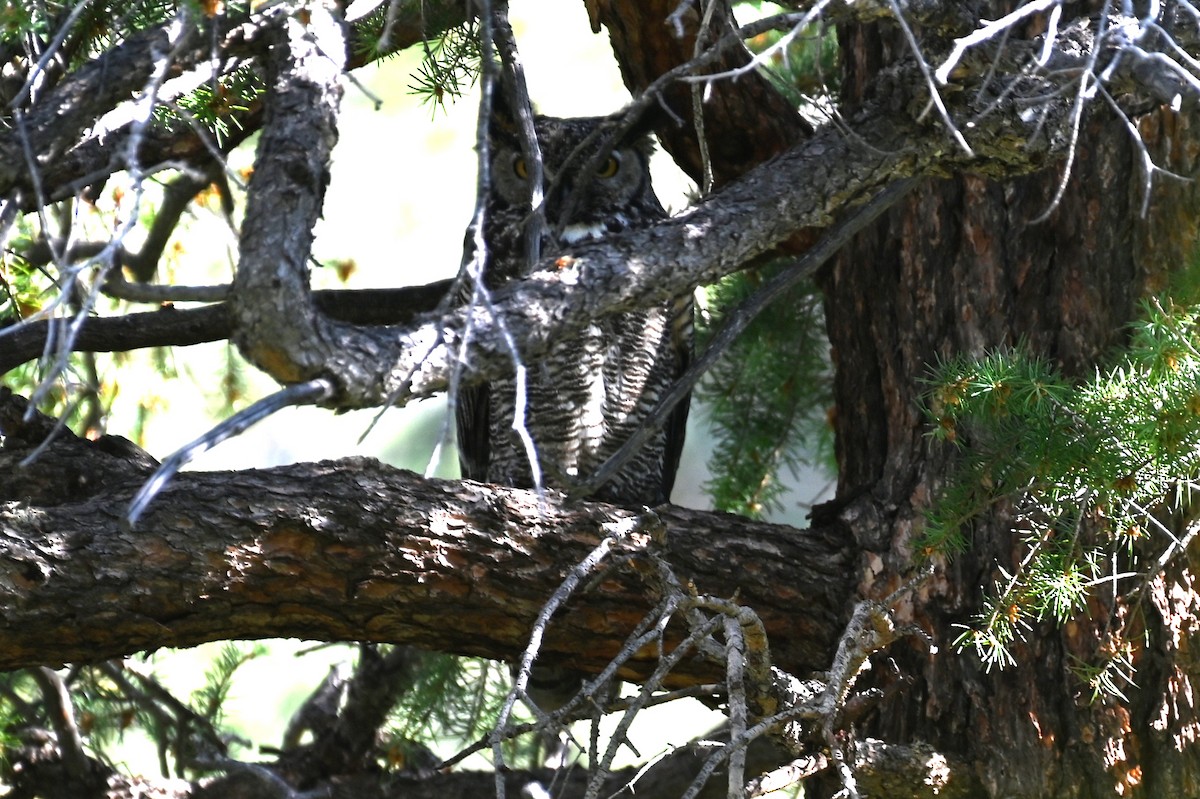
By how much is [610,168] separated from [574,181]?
0.19 meters

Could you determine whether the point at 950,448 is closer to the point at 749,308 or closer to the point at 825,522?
the point at 825,522

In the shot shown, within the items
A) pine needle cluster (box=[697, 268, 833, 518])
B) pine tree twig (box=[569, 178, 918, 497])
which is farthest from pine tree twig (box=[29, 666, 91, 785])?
pine needle cluster (box=[697, 268, 833, 518])

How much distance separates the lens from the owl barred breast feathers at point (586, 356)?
2.72m

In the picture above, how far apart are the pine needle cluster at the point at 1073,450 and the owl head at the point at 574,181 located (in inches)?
50.6

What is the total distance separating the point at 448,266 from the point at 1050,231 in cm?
682

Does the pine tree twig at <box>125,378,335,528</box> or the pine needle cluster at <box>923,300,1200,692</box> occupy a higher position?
the pine needle cluster at <box>923,300,1200,692</box>

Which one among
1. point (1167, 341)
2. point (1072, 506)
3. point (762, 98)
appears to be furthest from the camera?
point (762, 98)

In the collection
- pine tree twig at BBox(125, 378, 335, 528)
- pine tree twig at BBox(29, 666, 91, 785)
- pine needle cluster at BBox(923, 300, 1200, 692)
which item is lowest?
pine tree twig at BBox(29, 666, 91, 785)

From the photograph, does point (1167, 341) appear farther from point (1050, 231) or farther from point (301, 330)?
point (301, 330)

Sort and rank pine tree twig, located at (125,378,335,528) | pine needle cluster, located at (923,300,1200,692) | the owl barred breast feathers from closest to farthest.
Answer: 1. pine tree twig, located at (125,378,335,528)
2. pine needle cluster, located at (923,300,1200,692)
3. the owl barred breast feathers

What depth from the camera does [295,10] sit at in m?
1.28

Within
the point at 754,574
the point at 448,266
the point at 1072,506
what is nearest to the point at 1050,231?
the point at 1072,506

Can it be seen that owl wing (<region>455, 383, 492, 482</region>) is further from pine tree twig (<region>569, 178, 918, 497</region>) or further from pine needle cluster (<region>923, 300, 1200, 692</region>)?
pine needle cluster (<region>923, 300, 1200, 692</region>)

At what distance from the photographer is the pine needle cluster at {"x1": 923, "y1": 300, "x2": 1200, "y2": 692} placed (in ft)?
4.70
